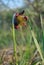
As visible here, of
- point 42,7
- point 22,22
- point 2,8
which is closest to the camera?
point 22,22

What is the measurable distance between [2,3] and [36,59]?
2.38 m

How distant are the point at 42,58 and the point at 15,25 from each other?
→ 159 millimetres

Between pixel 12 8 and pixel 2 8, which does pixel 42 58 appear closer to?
pixel 2 8

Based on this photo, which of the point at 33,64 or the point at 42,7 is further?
the point at 42,7

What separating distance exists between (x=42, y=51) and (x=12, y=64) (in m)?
0.13

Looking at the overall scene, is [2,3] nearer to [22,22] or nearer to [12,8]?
[12,8]

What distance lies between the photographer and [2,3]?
10.6ft

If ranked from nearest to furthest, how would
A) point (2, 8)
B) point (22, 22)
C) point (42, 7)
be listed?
point (22, 22), point (2, 8), point (42, 7)

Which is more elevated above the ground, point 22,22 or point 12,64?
point 22,22

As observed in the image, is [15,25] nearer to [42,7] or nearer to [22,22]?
[22,22]

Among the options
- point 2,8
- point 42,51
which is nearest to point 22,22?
point 42,51

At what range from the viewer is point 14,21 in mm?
869

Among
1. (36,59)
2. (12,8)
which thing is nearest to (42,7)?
(12,8)

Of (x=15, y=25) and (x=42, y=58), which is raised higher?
(x=15, y=25)
